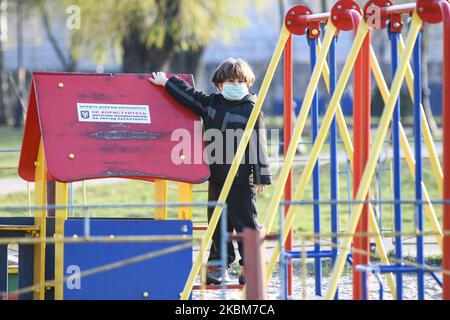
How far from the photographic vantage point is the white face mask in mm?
7641

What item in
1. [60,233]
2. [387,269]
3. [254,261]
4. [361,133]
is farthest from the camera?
[60,233]

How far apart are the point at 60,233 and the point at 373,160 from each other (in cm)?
210

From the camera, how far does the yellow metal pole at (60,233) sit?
6621 millimetres

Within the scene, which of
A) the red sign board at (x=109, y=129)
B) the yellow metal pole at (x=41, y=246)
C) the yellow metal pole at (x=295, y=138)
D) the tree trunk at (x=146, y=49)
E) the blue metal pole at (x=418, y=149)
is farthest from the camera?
the tree trunk at (x=146, y=49)

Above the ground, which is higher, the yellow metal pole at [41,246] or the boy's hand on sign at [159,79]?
the boy's hand on sign at [159,79]

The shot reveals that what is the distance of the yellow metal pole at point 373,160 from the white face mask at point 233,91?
190 centimetres

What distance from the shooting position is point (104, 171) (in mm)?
6703

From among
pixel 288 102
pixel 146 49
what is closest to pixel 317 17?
pixel 288 102

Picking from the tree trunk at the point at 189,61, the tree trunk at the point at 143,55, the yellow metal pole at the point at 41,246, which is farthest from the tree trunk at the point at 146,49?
the yellow metal pole at the point at 41,246

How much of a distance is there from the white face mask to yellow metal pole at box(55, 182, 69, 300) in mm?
1496

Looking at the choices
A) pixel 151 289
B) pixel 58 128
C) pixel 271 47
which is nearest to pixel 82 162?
pixel 58 128

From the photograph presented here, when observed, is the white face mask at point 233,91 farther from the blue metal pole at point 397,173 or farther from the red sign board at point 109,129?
the blue metal pole at point 397,173

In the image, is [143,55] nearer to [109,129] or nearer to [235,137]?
[235,137]

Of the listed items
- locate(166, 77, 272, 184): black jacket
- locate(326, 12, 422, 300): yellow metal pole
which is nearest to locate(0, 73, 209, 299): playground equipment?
locate(166, 77, 272, 184): black jacket
